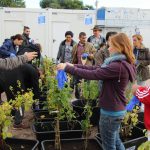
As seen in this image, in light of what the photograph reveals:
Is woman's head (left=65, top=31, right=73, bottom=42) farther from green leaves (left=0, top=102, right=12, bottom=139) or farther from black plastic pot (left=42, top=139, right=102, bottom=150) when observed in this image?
green leaves (left=0, top=102, right=12, bottom=139)

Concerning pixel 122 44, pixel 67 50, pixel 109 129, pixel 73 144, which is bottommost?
pixel 73 144

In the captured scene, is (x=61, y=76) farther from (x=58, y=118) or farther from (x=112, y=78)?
(x=58, y=118)

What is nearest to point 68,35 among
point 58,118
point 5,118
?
point 58,118

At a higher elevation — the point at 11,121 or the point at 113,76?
the point at 113,76

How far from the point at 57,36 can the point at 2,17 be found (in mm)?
2332

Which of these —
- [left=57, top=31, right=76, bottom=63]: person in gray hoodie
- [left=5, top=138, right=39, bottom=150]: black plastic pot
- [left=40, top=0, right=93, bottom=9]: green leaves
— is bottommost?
[left=5, top=138, right=39, bottom=150]: black plastic pot

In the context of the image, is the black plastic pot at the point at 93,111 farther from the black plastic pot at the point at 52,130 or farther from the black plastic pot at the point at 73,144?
the black plastic pot at the point at 73,144

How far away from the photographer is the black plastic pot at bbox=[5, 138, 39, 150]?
414 centimetres

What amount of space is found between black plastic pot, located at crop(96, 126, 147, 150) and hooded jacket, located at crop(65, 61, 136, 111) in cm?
98

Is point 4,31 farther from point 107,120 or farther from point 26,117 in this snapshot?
point 107,120

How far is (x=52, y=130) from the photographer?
5004 mm

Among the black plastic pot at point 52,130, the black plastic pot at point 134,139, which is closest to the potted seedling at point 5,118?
the black plastic pot at point 52,130

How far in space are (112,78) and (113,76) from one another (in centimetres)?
3

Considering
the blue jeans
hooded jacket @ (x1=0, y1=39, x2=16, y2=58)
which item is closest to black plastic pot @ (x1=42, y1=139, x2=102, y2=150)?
the blue jeans
